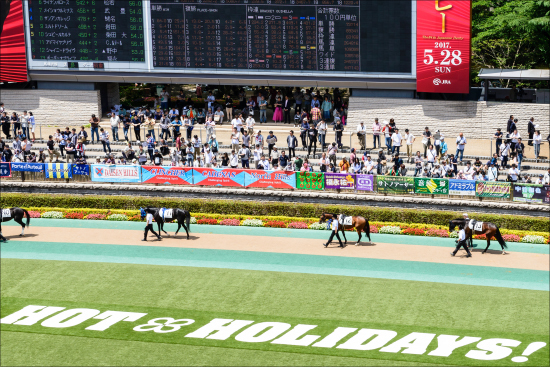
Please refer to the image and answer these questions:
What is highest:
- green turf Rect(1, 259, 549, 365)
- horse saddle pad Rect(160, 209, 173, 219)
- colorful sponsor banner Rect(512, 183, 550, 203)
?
colorful sponsor banner Rect(512, 183, 550, 203)

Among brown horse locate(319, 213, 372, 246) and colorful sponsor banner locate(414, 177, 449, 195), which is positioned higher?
colorful sponsor banner locate(414, 177, 449, 195)

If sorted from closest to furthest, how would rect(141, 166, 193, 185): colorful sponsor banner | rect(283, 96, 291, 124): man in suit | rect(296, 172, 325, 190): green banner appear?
rect(296, 172, 325, 190): green banner
rect(141, 166, 193, 185): colorful sponsor banner
rect(283, 96, 291, 124): man in suit

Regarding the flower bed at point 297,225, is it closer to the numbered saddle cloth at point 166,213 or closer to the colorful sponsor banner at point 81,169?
the numbered saddle cloth at point 166,213

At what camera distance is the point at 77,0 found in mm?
38938

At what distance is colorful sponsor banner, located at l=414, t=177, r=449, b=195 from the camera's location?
30406 millimetres

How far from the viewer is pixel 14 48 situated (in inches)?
1603

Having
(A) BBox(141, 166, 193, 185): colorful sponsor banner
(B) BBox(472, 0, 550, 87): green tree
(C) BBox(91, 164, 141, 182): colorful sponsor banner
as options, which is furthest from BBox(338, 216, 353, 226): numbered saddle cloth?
(B) BBox(472, 0, 550, 87): green tree

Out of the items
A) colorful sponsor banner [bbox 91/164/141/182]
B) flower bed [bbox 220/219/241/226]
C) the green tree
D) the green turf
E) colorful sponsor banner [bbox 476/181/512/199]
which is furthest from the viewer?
the green tree

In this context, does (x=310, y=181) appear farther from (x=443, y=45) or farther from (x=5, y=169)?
(x=5, y=169)

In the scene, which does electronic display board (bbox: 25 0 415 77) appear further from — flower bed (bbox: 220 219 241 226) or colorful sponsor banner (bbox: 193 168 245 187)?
flower bed (bbox: 220 219 241 226)

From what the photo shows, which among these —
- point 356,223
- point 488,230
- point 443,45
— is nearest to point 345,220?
point 356,223

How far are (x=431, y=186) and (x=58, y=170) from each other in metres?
17.9

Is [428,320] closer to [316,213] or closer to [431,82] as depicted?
[316,213]

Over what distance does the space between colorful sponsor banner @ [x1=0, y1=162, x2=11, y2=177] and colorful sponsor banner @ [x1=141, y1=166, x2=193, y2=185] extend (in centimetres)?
682
